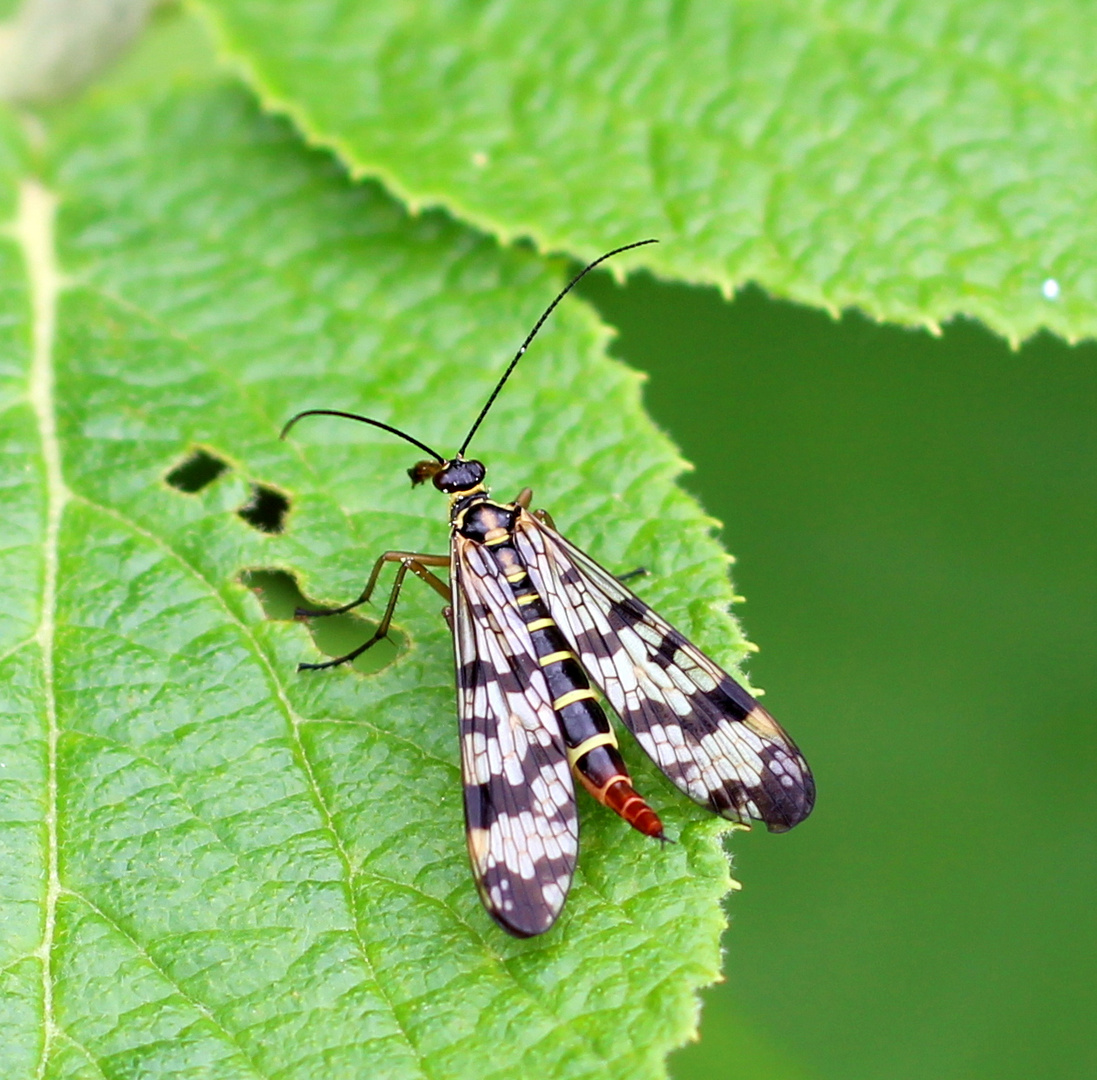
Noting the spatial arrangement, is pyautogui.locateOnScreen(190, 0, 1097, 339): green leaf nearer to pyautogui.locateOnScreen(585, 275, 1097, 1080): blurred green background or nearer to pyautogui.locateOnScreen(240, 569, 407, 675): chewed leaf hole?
pyautogui.locateOnScreen(585, 275, 1097, 1080): blurred green background

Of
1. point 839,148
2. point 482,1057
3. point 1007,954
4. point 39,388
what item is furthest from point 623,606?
point 1007,954

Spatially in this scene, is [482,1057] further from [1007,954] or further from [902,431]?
[902,431]

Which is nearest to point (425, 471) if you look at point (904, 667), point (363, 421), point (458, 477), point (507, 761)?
point (458, 477)

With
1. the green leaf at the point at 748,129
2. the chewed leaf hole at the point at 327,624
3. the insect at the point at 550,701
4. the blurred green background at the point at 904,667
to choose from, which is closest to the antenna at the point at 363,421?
the insect at the point at 550,701

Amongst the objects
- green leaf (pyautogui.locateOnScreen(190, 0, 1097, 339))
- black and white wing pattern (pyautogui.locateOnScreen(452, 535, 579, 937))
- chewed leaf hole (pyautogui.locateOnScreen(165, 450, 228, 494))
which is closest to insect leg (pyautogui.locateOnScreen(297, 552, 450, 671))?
black and white wing pattern (pyautogui.locateOnScreen(452, 535, 579, 937))

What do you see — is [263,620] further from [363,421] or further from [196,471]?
[363,421]
